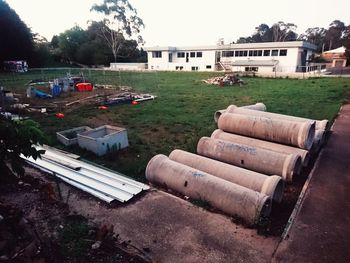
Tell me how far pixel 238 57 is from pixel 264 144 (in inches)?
1432

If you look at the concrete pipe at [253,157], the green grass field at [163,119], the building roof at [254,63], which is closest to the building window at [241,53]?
the building roof at [254,63]

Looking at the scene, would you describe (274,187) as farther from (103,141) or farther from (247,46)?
(247,46)

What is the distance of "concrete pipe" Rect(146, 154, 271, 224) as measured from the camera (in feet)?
12.3

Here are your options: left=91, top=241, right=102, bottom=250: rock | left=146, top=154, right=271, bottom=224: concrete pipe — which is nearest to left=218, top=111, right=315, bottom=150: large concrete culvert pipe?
left=146, top=154, right=271, bottom=224: concrete pipe

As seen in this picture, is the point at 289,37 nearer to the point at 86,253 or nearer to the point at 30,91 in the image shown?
the point at 30,91

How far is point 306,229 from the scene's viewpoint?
369 centimetres

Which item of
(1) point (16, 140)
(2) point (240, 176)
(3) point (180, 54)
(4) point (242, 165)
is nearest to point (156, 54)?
(3) point (180, 54)

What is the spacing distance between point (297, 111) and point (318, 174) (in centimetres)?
636

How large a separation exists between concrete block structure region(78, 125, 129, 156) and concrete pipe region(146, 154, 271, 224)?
77.6 inches

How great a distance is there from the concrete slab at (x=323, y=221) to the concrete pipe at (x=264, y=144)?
535 mm

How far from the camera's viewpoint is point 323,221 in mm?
3895

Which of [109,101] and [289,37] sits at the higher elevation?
[289,37]

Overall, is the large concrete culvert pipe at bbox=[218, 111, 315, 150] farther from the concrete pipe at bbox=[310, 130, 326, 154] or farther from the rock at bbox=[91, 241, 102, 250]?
the rock at bbox=[91, 241, 102, 250]

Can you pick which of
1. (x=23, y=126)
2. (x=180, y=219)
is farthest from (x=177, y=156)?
(x=23, y=126)
